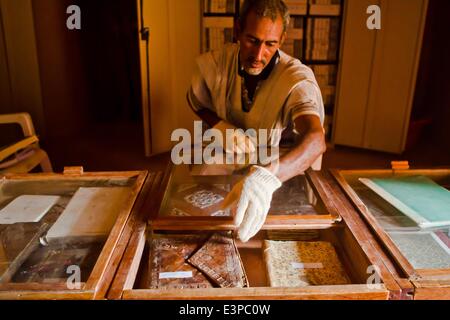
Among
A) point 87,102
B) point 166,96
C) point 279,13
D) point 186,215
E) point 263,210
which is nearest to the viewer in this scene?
point 263,210

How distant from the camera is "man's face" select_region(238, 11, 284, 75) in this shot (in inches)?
57.1

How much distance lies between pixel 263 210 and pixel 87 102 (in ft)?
12.6

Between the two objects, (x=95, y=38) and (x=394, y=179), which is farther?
(x=95, y=38)

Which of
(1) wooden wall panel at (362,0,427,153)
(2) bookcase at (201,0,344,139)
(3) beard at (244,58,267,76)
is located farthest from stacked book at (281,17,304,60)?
(3) beard at (244,58,267,76)

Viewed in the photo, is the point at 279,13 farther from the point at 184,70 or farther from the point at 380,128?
the point at 380,128

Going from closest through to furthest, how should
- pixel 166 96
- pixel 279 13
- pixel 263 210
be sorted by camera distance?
pixel 263 210 → pixel 279 13 → pixel 166 96

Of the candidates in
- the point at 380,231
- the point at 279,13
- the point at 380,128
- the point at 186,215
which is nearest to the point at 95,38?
the point at 380,128

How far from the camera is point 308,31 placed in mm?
3816

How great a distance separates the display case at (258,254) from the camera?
2.80 feet

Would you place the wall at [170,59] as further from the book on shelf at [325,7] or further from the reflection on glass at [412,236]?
the reflection on glass at [412,236]

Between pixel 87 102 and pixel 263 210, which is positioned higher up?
pixel 263 210

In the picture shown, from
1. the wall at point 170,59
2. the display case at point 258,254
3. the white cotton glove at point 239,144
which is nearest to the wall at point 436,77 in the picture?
the wall at point 170,59

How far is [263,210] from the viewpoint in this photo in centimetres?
107

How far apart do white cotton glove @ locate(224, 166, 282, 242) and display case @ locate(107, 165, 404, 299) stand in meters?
0.05
